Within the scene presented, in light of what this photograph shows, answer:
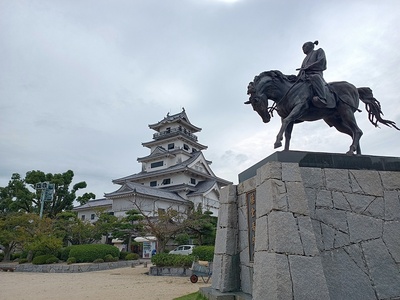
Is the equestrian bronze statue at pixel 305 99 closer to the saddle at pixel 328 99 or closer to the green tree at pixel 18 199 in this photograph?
the saddle at pixel 328 99

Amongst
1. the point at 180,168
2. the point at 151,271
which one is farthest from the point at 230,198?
the point at 180,168

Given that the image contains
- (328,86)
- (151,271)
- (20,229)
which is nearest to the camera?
(328,86)

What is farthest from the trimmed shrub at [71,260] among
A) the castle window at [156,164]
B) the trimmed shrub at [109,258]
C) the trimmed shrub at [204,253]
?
the castle window at [156,164]

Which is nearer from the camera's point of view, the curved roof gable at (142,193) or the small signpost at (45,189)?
the small signpost at (45,189)

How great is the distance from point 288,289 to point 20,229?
2475 centimetres

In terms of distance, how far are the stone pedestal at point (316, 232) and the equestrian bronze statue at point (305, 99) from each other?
754mm

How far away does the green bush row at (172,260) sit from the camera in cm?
1625

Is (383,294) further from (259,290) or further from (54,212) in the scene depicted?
(54,212)

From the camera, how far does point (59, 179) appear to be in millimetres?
36719

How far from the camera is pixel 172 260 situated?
16609 mm

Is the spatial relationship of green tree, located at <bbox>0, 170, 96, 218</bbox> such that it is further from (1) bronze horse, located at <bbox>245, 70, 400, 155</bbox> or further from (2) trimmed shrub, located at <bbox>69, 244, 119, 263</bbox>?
(1) bronze horse, located at <bbox>245, 70, 400, 155</bbox>

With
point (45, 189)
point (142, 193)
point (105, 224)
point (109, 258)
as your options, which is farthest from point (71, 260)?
point (45, 189)

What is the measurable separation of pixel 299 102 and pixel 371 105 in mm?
2043

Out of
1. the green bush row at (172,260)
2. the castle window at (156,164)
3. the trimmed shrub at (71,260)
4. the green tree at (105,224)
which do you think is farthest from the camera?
the castle window at (156,164)
